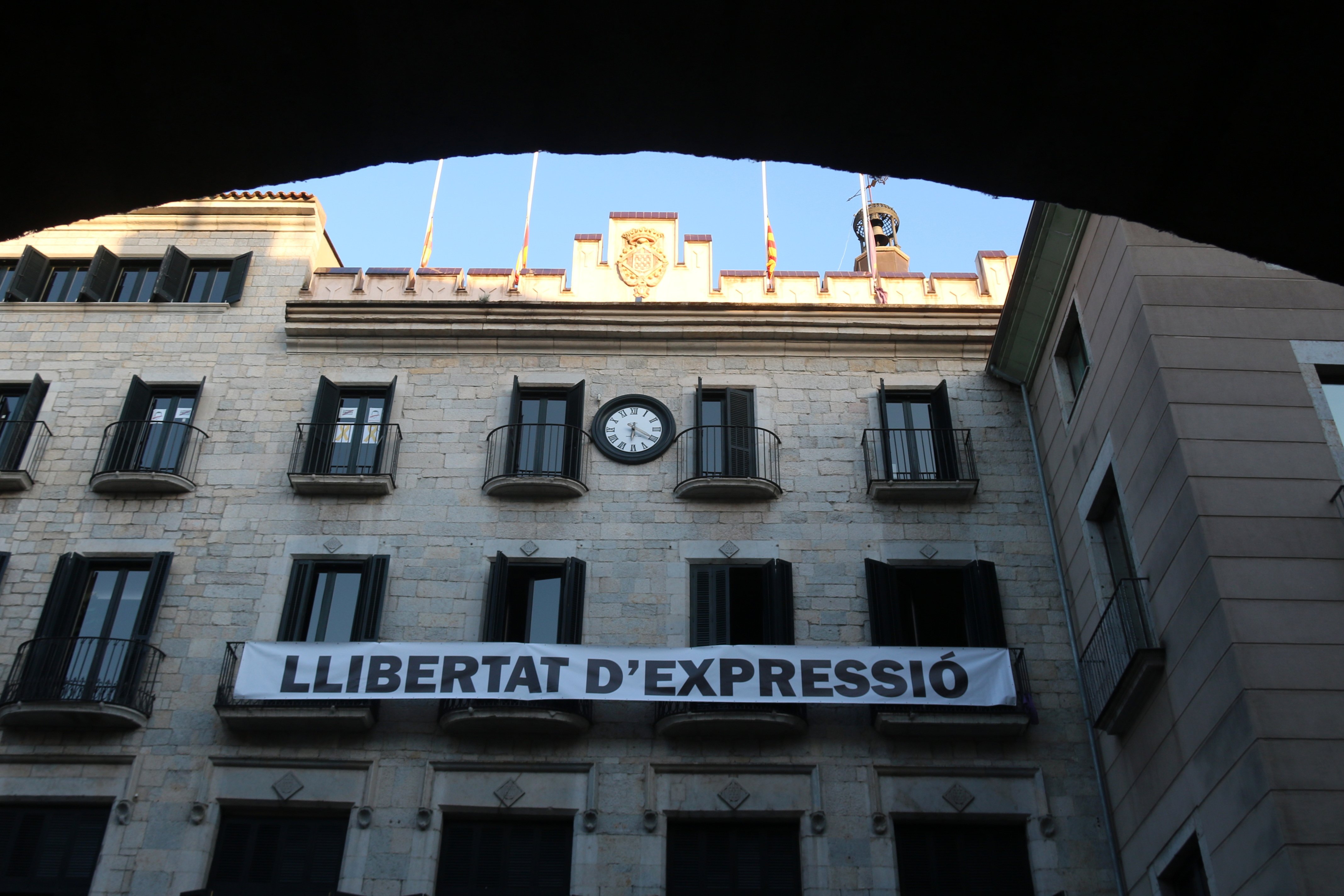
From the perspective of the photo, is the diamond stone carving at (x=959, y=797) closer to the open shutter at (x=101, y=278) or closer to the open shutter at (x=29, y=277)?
the open shutter at (x=101, y=278)

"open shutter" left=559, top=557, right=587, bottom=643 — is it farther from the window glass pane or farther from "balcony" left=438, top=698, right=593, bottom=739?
"balcony" left=438, top=698, right=593, bottom=739

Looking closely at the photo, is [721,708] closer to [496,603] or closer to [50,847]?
[496,603]

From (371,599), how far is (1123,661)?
10.7 metres

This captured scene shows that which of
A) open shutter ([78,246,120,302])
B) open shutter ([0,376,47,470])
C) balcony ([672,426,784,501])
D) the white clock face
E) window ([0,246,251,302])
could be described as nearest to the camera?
balcony ([672,426,784,501])

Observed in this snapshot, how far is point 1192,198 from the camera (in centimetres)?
395

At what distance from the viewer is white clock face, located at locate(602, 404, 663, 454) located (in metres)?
20.0

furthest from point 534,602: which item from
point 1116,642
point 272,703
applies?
point 1116,642

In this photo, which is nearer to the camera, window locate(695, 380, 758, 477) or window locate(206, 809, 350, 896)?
window locate(206, 809, 350, 896)

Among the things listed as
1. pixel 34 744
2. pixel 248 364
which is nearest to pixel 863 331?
pixel 248 364

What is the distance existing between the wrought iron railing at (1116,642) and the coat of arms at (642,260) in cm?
1016

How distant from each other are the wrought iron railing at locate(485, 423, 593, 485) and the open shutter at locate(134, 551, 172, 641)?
199 inches

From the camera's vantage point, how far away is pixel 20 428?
65.9 ft

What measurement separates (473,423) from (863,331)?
23.1 ft

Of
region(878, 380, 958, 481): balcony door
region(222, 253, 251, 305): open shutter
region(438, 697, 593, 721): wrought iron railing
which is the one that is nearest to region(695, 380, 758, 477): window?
region(878, 380, 958, 481): balcony door
